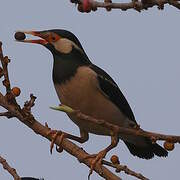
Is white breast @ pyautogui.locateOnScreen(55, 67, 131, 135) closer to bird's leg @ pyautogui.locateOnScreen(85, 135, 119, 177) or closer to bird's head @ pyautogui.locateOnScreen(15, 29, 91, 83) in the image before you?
bird's head @ pyautogui.locateOnScreen(15, 29, 91, 83)

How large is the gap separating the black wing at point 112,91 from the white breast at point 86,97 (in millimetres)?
85

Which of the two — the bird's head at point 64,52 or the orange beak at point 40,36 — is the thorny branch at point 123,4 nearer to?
the orange beak at point 40,36

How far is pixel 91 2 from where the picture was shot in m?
2.38

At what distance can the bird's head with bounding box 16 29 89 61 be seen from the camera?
187 inches

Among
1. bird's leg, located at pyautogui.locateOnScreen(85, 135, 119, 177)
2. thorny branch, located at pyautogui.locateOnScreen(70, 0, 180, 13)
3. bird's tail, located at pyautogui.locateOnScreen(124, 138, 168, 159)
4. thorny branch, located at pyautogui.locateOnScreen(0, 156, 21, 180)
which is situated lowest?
bird's tail, located at pyautogui.locateOnScreen(124, 138, 168, 159)

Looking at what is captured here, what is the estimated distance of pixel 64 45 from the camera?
496cm

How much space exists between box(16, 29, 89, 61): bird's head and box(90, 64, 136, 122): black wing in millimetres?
233

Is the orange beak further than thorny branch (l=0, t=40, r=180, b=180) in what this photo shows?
Yes

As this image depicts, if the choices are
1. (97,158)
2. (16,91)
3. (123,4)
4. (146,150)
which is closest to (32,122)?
(16,91)

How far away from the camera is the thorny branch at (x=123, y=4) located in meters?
2.22

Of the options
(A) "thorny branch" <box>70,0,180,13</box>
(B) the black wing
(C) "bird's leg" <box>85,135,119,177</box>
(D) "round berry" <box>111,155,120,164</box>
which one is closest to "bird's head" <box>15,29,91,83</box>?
(B) the black wing

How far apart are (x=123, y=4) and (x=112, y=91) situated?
2.88 metres

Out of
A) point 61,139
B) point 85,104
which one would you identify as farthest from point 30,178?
point 85,104

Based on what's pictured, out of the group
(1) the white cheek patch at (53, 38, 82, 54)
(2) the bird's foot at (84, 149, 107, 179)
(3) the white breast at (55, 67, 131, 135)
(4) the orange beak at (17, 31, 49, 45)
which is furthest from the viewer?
(1) the white cheek patch at (53, 38, 82, 54)
